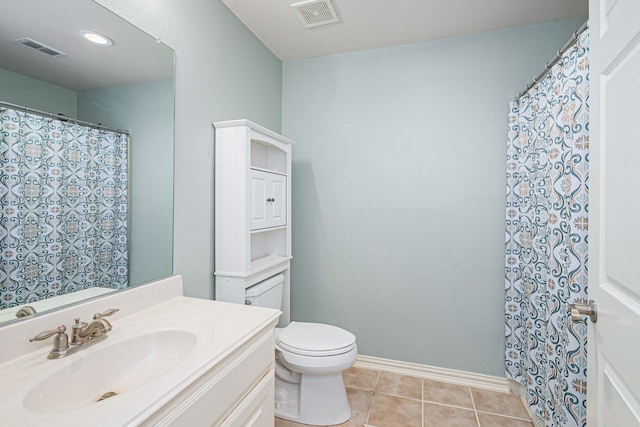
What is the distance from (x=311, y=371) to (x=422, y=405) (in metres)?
0.79

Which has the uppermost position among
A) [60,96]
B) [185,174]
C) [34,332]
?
[60,96]

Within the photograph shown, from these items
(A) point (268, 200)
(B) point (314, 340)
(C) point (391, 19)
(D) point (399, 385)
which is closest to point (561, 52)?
(C) point (391, 19)

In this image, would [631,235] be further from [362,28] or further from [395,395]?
[362,28]

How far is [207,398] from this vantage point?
32.4 inches

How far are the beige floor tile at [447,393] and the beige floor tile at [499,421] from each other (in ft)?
0.35

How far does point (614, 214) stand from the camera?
2.46 feet

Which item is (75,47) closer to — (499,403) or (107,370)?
(107,370)

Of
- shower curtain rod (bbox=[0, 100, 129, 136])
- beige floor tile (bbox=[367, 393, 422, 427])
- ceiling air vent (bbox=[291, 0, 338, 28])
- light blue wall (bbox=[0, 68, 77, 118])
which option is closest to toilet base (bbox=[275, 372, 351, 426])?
beige floor tile (bbox=[367, 393, 422, 427])

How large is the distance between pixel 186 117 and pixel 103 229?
2.17ft

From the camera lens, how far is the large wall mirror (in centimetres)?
91

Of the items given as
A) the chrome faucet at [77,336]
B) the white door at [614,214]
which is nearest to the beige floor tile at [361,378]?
the white door at [614,214]

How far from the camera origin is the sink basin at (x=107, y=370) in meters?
0.78

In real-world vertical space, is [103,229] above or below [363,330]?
above

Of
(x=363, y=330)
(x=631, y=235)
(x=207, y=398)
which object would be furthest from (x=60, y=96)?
(x=363, y=330)
